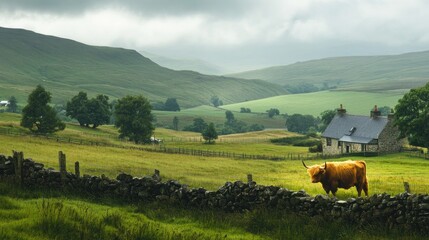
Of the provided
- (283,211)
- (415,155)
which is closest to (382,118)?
(415,155)

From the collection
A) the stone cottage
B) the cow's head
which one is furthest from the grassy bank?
the stone cottage

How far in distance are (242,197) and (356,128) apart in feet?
287

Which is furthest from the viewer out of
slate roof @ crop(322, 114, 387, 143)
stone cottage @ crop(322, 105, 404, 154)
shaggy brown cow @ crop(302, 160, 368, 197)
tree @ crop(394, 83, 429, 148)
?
slate roof @ crop(322, 114, 387, 143)

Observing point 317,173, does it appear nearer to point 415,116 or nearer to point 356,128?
point 415,116

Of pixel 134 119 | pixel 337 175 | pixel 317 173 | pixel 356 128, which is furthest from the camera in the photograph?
pixel 134 119

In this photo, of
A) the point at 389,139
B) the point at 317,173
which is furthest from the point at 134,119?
the point at 317,173

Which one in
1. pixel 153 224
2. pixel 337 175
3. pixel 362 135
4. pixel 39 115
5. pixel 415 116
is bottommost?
pixel 153 224

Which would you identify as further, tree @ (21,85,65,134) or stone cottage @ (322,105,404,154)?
stone cottage @ (322,105,404,154)

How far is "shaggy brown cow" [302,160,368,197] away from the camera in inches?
988

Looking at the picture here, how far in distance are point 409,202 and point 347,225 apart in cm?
215

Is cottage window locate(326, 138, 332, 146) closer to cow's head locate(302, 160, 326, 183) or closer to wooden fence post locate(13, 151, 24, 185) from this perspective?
cow's head locate(302, 160, 326, 183)

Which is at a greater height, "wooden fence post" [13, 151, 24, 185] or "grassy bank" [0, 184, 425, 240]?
"wooden fence post" [13, 151, 24, 185]

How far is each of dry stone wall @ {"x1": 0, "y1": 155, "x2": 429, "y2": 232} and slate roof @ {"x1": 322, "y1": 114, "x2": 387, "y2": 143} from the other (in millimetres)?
80827

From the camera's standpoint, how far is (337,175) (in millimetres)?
25594
